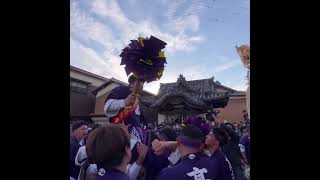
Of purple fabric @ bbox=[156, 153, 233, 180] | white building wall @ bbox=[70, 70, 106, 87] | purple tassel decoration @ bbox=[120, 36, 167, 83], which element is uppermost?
white building wall @ bbox=[70, 70, 106, 87]

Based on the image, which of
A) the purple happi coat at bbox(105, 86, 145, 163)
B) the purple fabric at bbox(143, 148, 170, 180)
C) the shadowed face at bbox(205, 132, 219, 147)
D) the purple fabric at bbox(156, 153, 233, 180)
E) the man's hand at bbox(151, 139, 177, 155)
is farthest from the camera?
the shadowed face at bbox(205, 132, 219, 147)

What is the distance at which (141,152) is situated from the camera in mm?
2186

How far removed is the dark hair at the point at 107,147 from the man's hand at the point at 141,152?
478mm

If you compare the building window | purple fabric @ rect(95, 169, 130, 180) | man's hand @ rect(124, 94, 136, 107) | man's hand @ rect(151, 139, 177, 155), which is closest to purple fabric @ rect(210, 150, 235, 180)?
man's hand @ rect(151, 139, 177, 155)

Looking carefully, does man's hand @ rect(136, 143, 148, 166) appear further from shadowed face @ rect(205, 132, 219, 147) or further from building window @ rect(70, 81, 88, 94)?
building window @ rect(70, 81, 88, 94)

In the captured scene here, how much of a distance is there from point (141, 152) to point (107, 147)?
56 cm

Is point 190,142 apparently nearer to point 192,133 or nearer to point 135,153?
point 192,133

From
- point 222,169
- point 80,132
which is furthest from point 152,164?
point 80,132

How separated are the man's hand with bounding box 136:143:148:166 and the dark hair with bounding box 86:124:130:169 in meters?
0.48

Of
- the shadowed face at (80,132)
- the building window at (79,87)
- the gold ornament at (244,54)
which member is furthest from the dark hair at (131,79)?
the building window at (79,87)

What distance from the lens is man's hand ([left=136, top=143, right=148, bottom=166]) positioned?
7.11ft

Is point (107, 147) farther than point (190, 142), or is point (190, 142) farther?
point (190, 142)
